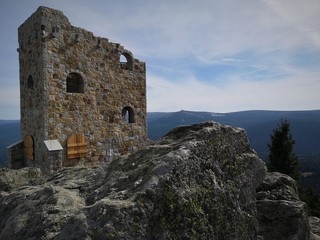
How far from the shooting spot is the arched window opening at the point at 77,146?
13898 mm

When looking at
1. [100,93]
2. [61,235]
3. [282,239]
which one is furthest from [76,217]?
[100,93]

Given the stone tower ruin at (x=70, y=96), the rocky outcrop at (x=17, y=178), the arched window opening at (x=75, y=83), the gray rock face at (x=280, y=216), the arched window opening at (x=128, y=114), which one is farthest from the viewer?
the arched window opening at (x=128, y=114)

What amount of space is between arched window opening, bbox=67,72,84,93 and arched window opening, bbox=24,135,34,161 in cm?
358

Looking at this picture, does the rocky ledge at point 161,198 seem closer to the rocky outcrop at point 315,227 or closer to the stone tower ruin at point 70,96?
the rocky outcrop at point 315,227

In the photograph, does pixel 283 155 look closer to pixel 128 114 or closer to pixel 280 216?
pixel 128 114

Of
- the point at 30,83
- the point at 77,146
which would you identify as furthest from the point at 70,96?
the point at 30,83

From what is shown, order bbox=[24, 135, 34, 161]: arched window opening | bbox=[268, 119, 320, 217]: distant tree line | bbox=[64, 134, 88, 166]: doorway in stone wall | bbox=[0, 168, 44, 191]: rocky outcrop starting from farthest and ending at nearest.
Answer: bbox=[268, 119, 320, 217]: distant tree line, bbox=[24, 135, 34, 161]: arched window opening, bbox=[64, 134, 88, 166]: doorway in stone wall, bbox=[0, 168, 44, 191]: rocky outcrop

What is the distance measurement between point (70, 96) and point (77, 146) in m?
2.74

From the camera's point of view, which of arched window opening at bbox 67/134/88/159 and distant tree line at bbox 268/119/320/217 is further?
distant tree line at bbox 268/119/320/217

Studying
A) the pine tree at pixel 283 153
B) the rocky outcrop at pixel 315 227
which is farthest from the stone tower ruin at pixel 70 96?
the pine tree at pixel 283 153

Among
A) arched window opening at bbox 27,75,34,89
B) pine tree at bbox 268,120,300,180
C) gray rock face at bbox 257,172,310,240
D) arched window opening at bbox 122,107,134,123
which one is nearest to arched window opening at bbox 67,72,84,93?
arched window opening at bbox 27,75,34,89

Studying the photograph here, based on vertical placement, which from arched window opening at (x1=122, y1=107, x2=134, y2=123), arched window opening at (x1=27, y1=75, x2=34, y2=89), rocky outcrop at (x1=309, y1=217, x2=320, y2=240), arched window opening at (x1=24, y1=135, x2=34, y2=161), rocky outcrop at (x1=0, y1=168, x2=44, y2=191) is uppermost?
arched window opening at (x1=27, y1=75, x2=34, y2=89)

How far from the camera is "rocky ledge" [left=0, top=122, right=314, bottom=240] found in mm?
2309

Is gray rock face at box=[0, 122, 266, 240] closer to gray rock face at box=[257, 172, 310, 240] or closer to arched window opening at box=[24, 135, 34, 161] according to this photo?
gray rock face at box=[257, 172, 310, 240]
